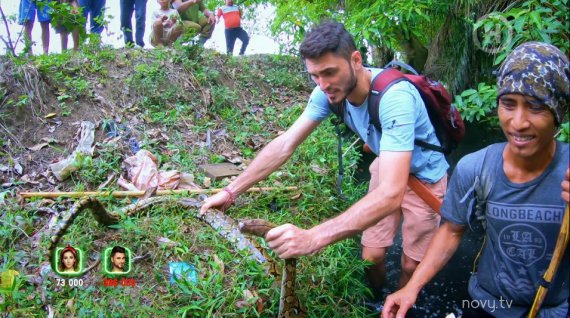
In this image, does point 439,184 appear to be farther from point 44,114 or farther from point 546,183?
point 44,114

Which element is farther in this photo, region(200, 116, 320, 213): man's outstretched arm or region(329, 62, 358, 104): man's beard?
region(200, 116, 320, 213): man's outstretched arm

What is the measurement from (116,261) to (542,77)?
268 centimetres

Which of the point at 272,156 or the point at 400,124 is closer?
the point at 400,124

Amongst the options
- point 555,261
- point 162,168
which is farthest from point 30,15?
point 555,261

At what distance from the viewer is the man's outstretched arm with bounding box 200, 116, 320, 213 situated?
323 cm

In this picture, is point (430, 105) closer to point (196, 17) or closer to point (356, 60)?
point (356, 60)

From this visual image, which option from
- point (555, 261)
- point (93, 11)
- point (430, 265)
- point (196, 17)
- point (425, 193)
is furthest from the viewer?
point (196, 17)

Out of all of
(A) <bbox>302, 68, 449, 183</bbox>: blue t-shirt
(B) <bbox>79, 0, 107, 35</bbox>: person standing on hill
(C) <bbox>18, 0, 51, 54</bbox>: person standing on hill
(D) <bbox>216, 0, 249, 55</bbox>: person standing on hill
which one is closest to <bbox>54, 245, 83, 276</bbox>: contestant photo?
(A) <bbox>302, 68, 449, 183</bbox>: blue t-shirt

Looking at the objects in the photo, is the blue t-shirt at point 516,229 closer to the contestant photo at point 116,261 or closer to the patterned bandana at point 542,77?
the patterned bandana at point 542,77

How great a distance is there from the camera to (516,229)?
Answer: 5.57ft

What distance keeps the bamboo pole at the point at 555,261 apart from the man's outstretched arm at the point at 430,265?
0.39 metres

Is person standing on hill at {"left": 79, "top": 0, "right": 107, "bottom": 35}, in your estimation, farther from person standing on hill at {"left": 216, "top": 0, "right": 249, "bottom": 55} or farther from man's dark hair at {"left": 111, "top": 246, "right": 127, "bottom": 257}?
man's dark hair at {"left": 111, "top": 246, "right": 127, "bottom": 257}

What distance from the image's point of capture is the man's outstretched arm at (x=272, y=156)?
10.6 ft

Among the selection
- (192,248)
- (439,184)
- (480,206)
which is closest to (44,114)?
(192,248)
